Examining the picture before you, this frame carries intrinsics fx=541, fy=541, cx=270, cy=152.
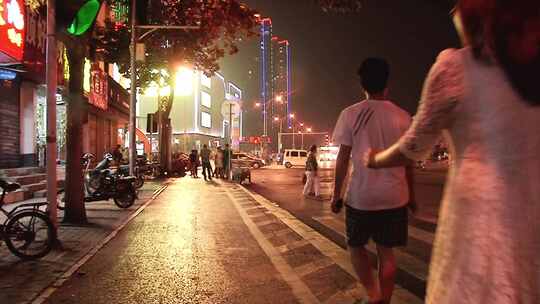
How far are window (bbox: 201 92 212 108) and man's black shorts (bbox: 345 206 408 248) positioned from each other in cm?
8411

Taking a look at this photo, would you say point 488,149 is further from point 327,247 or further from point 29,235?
point 29,235

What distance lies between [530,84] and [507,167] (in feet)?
1.01

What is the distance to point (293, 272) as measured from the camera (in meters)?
6.58

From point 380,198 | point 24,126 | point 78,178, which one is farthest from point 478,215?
point 24,126

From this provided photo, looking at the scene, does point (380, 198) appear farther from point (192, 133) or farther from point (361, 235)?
point (192, 133)

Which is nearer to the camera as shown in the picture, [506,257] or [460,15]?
[506,257]

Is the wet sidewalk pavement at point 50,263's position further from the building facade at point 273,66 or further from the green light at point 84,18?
the building facade at point 273,66

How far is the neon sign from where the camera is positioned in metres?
11.5

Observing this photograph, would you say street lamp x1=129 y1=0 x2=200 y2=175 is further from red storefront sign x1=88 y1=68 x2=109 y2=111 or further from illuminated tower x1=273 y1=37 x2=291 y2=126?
illuminated tower x1=273 y1=37 x2=291 y2=126

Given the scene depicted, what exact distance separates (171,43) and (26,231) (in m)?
23.5

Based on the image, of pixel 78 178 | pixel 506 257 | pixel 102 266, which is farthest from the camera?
pixel 78 178

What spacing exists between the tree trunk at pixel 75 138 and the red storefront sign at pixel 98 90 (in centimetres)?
1236

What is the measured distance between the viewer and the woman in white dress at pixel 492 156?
6.21ft

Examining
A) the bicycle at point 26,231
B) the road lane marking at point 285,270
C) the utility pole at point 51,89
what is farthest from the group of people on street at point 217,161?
the bicycle at point 26,231
